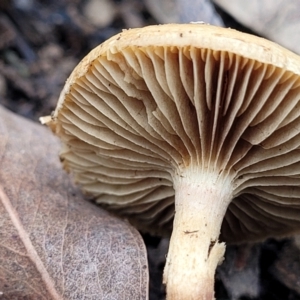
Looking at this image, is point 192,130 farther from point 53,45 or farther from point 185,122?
point 53,45

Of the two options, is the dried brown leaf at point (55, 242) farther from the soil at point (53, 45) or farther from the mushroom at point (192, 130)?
the soil at point (53, 45)

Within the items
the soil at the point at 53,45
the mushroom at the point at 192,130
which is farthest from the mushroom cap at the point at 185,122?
the soil at the point at 53,45

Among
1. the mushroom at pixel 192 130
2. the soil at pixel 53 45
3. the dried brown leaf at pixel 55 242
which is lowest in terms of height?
the dried brown leaf at pixel 55 242

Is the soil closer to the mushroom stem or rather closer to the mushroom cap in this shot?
the mushroom cap

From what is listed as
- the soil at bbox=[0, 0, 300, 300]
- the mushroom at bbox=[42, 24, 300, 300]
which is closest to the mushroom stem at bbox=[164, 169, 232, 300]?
the mushroom at bbox=[42, 24, 300, 300]

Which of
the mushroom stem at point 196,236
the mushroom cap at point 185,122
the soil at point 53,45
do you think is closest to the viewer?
the mushroom cap at point 185,122

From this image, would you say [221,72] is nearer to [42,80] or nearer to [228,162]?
[228,162]

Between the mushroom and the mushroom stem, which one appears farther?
the mushroom stem
